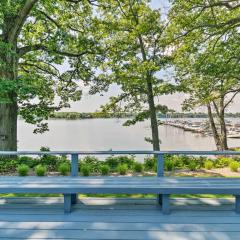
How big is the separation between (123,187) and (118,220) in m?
0.38

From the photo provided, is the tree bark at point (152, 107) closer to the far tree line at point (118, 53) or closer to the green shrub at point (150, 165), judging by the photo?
the far tree line at point (118, 53)

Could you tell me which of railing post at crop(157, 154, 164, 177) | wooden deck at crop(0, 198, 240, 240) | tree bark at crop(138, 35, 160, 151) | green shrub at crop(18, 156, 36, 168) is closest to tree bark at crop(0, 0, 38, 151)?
green shrub at crop(18, 156, 36, 168)

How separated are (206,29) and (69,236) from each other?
28.8 feet

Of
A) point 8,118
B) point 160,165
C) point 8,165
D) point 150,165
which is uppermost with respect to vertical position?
point 8,118

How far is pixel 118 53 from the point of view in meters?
10.3

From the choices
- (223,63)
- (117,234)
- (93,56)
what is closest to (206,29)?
(223,63)

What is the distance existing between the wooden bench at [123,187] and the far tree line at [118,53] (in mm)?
5368

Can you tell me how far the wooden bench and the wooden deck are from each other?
205 millimetres

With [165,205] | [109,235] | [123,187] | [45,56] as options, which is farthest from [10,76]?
[109,235]

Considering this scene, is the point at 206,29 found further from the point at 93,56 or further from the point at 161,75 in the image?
the point at 93,56

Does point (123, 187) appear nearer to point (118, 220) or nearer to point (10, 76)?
point (118, 220)

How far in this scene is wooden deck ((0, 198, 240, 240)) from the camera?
2.87 metres

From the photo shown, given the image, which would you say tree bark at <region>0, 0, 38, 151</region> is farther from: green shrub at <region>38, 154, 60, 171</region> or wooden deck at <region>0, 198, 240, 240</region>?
wooden deck at <region>0, 198, 240, 240</region>

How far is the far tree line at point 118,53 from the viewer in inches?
356
